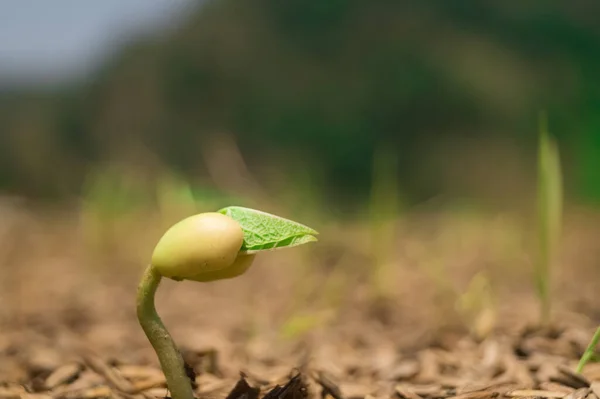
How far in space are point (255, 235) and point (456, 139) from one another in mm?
4640

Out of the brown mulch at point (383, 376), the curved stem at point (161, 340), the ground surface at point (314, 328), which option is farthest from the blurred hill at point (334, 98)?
the curved stem at point (161, 340)

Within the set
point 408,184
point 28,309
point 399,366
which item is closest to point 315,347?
point 399,366

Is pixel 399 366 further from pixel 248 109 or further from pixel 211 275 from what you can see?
pixel 248 109

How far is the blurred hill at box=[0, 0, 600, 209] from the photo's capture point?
15.4 feet

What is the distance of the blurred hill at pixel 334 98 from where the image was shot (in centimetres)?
470

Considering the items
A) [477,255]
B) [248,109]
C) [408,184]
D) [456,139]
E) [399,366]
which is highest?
[248,109]

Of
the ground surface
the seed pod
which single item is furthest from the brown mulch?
the seed pod

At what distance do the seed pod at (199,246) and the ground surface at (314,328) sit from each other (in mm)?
137

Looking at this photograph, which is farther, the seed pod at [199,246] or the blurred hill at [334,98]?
the blurred hill at [334,98]

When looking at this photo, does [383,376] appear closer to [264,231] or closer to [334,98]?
[264,231]

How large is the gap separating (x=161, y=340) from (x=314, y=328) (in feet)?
1.94

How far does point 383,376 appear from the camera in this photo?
0.72 m

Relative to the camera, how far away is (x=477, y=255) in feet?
6.94

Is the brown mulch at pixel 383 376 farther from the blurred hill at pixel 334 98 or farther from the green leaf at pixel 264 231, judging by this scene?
the blurred hill at pixel 334 98
